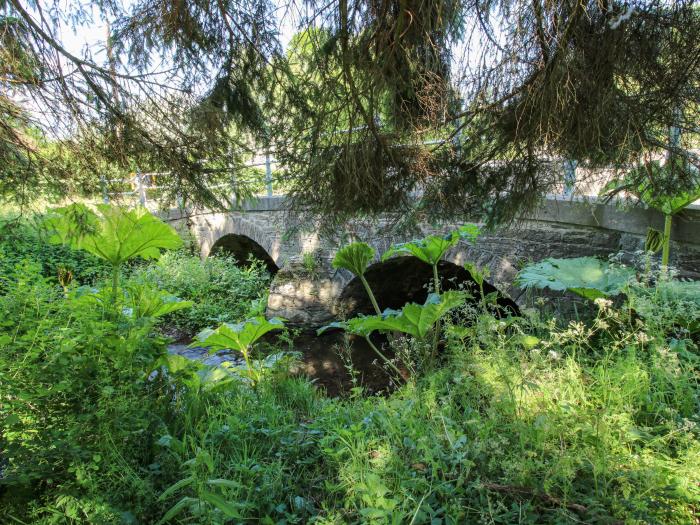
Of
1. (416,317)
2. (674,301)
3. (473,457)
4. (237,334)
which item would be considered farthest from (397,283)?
(473,457)

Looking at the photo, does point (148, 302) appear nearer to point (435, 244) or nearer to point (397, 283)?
point (435, 244)

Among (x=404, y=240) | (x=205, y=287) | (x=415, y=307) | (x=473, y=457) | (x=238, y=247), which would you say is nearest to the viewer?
(x=473, y=457)

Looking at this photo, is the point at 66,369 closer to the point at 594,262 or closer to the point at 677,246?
the point at 594,262

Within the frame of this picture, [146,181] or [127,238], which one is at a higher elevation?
[146,181]

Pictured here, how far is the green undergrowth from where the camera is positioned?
1.65 meters

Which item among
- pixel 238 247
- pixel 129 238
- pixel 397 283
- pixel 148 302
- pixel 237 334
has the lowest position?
pixel 397 283

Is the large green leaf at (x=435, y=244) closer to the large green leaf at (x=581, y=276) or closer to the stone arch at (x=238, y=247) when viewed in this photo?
the large green leaf at (x=581, y=276)

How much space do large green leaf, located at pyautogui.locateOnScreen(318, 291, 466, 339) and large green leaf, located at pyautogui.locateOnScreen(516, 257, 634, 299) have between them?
78cm

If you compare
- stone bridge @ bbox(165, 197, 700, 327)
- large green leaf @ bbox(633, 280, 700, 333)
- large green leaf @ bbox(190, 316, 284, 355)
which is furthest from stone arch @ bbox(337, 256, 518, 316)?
large green leaf @ bbox(633, 280, 700, 333)

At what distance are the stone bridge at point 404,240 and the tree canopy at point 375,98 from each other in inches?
13.4

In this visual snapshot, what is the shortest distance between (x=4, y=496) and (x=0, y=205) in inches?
47.9

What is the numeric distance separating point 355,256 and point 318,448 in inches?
67.6

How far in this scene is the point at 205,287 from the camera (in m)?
8.38

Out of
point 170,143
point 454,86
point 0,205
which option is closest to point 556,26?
point 454,86
